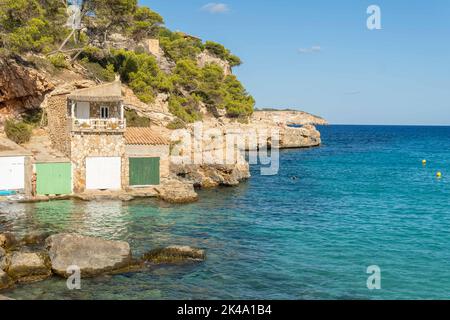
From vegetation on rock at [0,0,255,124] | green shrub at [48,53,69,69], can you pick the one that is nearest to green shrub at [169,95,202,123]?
vegetation on rock at [0,0,255,124]

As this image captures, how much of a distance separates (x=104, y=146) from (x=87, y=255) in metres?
15.2

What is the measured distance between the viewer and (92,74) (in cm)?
5047

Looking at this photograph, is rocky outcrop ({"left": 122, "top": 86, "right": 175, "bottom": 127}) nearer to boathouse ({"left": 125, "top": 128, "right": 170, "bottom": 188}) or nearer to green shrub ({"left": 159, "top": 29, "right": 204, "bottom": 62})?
boathouse ({"left": 125, "top": 128, "right": 170, "bottom": 188})

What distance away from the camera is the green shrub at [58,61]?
1794 inches

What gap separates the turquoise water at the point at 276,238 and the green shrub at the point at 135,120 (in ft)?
44.2

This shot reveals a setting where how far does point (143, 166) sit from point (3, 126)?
14.8 meters

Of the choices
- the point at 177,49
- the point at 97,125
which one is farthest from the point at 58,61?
the point at 177,49

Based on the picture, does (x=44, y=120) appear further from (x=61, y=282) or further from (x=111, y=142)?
(x=61, y=282)

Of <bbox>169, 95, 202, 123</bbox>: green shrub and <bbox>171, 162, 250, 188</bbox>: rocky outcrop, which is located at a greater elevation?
<bbox>169, 95, 202, 123</bbox>: green shrub

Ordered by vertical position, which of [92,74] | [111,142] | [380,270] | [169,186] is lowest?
[380,270]

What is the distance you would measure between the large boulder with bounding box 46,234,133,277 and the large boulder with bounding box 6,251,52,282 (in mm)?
328

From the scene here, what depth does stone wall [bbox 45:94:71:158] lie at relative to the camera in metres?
32.4

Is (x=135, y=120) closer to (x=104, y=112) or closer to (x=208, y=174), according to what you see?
(x=208, y=174)
